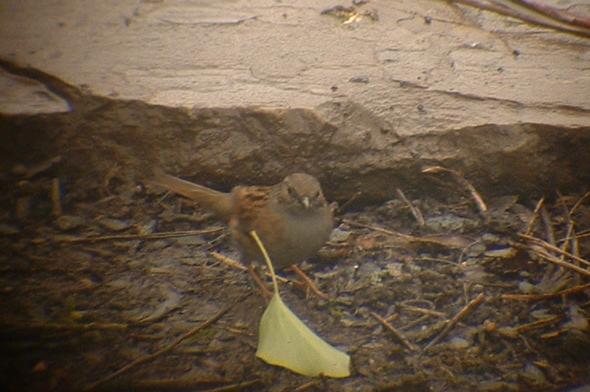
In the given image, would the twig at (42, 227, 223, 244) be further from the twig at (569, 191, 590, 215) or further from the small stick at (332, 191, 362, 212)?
the twig at (569, 191, 590, 215)

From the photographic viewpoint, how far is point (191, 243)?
4090 millimetres

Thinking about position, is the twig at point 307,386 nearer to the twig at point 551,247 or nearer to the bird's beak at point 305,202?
the bird's beak at point 305,202

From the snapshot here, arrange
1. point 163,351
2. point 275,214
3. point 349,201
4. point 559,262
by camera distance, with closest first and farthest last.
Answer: point 163,351 → point 559,262 → point 275,214 → point 349,201

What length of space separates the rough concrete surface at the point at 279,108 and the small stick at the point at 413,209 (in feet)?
0.21

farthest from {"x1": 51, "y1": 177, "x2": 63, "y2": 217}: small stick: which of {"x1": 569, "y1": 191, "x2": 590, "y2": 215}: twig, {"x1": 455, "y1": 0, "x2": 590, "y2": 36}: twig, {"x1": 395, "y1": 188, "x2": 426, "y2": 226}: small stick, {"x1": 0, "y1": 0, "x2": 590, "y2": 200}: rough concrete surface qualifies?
{"x1": 455, "y1": 0, "x2": 590, "y2": 36}: twig

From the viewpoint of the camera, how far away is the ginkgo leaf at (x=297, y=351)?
3.08 m

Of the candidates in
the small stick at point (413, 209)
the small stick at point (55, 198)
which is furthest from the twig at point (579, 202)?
the small stick at point (55, 198)

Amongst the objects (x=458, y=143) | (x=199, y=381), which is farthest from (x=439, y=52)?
(x=199, y=381)

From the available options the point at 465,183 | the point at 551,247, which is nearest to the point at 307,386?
the point at 551,247

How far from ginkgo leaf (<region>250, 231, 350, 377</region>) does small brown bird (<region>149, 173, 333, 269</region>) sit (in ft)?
1.86

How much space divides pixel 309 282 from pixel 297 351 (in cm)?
73

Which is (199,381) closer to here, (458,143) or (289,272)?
(289,272)

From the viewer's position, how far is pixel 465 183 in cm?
430

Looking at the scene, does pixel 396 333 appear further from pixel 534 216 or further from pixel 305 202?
pixel 534 216
